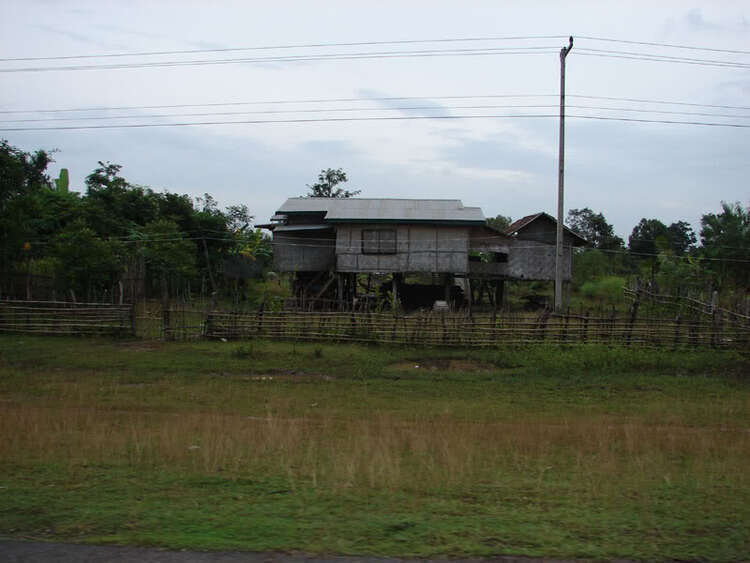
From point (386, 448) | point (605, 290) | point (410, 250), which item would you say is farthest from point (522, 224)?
point (386, 448)

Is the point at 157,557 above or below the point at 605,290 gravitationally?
below

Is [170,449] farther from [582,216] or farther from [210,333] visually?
[582,216]

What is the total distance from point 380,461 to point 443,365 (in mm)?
10713

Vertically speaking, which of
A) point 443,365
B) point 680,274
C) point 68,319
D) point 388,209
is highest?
point 388,209

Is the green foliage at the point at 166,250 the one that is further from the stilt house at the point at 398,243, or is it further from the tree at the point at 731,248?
the tree at the point at 731,248

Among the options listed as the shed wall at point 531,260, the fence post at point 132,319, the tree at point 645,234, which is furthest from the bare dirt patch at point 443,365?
the tree at point 645,234

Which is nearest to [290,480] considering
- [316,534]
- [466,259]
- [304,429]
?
[316,534]

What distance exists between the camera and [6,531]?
4762 mm

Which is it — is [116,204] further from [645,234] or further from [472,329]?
[645,234]

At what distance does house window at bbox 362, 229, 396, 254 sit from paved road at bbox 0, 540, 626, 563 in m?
26.4

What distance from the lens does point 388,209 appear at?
103 ft

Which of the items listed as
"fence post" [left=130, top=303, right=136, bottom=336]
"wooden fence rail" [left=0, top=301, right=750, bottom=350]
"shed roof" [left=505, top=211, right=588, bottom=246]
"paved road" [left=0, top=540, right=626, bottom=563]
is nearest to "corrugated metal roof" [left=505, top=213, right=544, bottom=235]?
"shed roof" [left=505, top=211, right=588, bottom=246]

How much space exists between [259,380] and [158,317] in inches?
331

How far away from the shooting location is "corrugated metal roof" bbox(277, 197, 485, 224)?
30.1 meters
